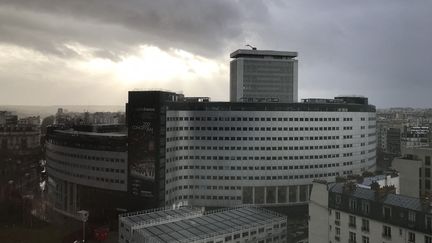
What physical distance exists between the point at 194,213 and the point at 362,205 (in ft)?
95.6

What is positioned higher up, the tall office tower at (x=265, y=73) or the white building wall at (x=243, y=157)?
the tall office tower at (x=265, y=73)

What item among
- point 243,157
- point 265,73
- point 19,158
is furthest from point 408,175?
point 19,158

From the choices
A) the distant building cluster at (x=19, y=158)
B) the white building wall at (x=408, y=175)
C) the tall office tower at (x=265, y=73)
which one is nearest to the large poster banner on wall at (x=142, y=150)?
the distant building cluster at (x=19, y=158)

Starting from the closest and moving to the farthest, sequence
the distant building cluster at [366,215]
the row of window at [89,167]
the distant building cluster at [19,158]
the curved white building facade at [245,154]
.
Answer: the distant building cluster at [366,215], the row of window at [89,167], the curved white building facade at [245,154], the distant building cluster at [19,158]

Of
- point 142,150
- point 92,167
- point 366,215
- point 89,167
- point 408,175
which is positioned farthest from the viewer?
point 89,167

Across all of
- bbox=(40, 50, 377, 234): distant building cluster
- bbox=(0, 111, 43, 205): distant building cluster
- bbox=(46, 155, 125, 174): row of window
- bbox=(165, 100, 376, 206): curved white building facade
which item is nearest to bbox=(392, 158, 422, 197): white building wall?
bbox=(165, 100, 376, 206): curved white building facade

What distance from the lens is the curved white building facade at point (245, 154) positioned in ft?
303

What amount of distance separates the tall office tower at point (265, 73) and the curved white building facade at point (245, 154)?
7797 centimetres

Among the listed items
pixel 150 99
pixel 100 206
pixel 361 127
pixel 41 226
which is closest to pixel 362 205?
pixel 150 99

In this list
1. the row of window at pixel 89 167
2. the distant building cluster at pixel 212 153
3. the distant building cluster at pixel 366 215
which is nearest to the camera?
the distant building cluster at pixel 366 215

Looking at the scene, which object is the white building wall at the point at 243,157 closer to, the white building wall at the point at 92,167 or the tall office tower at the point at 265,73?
the white building wall at the point at 92,167

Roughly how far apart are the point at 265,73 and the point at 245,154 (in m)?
87.5

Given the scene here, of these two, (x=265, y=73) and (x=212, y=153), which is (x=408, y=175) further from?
(x=265, y=73)

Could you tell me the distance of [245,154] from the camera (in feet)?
306
